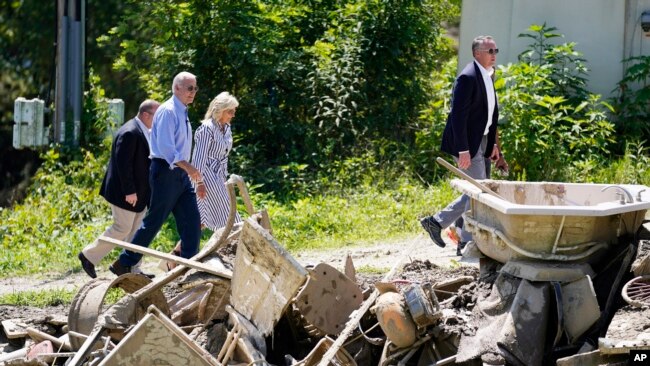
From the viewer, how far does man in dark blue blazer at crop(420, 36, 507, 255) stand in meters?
9.99

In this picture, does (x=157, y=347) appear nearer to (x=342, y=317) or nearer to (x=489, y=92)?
(x=342, y=317)

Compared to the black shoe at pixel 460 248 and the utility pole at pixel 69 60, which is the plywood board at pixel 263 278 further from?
the utility pole at pixel 69 60

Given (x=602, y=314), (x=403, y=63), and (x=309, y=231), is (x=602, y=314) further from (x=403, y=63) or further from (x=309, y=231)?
(x=403, y=63)

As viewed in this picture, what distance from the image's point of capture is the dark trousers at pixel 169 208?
383 inches

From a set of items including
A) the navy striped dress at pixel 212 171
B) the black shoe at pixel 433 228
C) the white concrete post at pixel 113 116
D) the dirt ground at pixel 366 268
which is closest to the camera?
the dirt ground at pixel 366 268

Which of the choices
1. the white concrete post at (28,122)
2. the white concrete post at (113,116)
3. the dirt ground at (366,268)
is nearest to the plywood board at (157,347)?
the dirt ground at (366,268)

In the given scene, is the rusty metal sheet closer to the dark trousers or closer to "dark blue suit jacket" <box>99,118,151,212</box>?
the dark trousers

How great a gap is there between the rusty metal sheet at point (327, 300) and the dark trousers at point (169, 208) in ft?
7.83

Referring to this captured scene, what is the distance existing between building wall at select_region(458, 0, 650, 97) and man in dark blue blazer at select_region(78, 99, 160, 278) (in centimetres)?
536

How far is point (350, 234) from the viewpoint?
11883 mm

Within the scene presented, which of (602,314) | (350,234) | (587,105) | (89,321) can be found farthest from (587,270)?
(587,105)

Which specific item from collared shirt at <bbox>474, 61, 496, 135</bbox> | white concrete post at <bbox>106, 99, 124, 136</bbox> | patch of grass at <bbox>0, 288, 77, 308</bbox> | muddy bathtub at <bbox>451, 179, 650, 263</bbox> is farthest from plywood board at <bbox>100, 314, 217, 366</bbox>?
white concrete post at <bbox>106, 99, 124, 136</bbox>

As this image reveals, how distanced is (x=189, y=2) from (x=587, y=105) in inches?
203

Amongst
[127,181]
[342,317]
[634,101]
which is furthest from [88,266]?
[634,101]
